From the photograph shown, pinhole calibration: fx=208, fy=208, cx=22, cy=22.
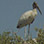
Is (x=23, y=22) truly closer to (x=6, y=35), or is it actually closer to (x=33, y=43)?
(x=6, y=35)

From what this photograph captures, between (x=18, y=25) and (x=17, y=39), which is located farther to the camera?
(x=18, y=25)

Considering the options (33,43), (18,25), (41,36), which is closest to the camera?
(33,43)

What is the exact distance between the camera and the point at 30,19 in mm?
9531

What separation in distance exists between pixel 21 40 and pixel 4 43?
1302mm

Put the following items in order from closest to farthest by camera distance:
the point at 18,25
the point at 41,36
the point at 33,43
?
the point at 33,43 < the point at 41,36 < the point at 18,25

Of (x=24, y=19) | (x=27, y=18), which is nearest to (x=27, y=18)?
(x=27, y=18)

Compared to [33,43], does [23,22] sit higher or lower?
higher

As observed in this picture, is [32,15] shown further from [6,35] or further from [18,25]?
[6,35]

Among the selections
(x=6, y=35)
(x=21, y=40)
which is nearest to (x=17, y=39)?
(x=21, y=40)

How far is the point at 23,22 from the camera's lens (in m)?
9.52

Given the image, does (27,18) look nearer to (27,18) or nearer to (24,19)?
(27,18)

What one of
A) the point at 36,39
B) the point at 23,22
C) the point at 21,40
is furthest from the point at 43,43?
the point at 23,22

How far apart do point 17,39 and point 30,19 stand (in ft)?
4.70

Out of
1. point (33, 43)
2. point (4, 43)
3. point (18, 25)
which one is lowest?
point (33, 43)
